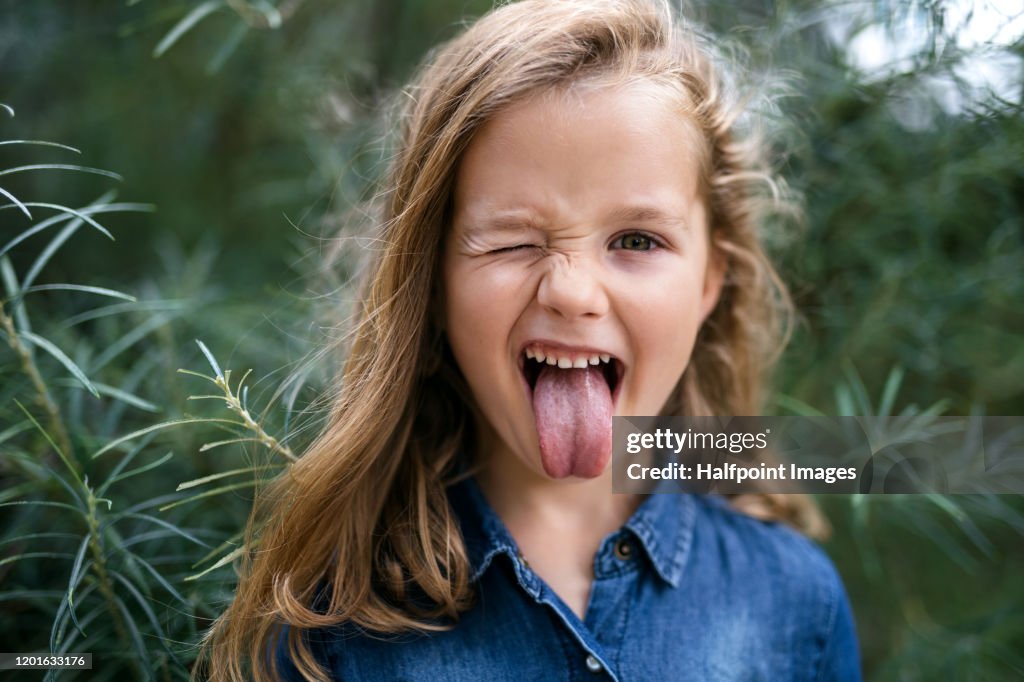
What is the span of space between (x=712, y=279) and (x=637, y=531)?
0.37 metres

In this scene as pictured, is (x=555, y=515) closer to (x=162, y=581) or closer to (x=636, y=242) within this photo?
(x=636, y=242)

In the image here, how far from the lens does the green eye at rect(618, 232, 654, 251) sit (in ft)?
3.07

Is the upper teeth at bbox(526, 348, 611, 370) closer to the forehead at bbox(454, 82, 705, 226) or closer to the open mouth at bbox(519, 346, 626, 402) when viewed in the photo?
the open mouth at bbox(519, 346, 626, 402)

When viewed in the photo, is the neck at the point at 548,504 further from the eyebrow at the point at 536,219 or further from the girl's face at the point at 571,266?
the eyebrow at the point at 536,219

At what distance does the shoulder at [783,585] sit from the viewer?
3.51ft

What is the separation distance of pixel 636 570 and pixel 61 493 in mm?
801

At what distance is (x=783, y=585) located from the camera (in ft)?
3.59

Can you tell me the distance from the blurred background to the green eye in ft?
1.29

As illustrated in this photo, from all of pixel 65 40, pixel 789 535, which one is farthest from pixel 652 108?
pixel 65 40

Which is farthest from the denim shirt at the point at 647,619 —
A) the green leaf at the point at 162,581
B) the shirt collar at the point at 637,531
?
the green leaf at the point at 162,581

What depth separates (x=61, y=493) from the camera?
113 centimetres

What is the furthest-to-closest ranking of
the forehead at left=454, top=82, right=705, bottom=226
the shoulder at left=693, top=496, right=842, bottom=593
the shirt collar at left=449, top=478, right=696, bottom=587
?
the shoulder at left=693, top=496, right=842, bottom=593 < the shirt collar at left=449, top=478, right=696, bottom=587 < the forehead at left=454, top=82, right=705, bottom=226

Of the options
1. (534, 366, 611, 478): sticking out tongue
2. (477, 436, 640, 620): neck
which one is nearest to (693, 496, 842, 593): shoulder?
(477, 436, 640, 620): neck

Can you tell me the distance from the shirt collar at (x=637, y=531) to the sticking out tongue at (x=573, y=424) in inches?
5.1
